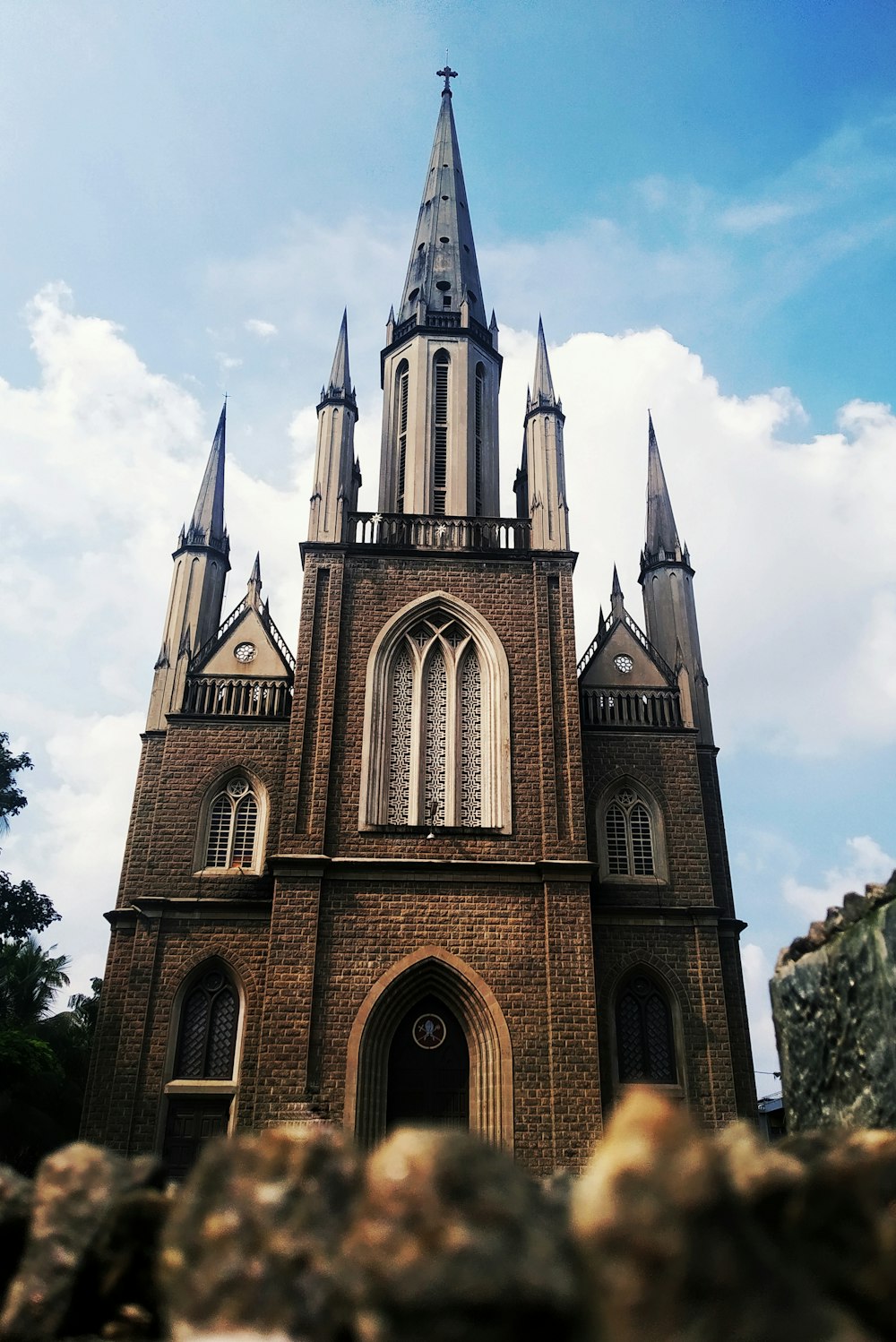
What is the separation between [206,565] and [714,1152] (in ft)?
75.0

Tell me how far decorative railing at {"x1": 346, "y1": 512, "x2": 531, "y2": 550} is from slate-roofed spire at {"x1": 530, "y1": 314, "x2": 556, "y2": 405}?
12.6ft

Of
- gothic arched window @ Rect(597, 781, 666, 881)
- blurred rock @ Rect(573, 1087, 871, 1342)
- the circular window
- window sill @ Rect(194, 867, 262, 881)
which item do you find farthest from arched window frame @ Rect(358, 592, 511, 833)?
blurred rock @ Rect(573, 1087, 871, 1342)

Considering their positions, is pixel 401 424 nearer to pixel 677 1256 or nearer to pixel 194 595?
pixel 194 595

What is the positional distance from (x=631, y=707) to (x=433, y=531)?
5.67 meters

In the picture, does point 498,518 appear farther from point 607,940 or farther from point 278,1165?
point 278,1165

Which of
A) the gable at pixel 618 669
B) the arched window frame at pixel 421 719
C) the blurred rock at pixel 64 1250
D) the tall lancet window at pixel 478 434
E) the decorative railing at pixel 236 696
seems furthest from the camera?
the tall lancet window at pixel 478 434

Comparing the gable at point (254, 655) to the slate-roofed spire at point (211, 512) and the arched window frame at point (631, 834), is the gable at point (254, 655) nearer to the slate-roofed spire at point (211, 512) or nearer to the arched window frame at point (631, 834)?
the slate-roofed spire at point (211, 512)

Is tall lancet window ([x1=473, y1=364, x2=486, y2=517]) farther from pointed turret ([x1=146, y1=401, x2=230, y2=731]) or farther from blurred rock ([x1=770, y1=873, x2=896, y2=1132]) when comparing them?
blurred rock ([x1=770, y1=873, x2=896, y2=1132])

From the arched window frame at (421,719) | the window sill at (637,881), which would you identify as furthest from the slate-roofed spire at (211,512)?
the window sill at (637,881)

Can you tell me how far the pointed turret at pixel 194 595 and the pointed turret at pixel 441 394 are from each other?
4177 mm

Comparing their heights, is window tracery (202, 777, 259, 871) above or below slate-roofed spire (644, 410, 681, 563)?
below

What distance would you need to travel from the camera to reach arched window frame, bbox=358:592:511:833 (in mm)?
19703

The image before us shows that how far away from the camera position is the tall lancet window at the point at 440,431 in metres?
24.8

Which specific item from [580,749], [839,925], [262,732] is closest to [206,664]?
[262,732]
